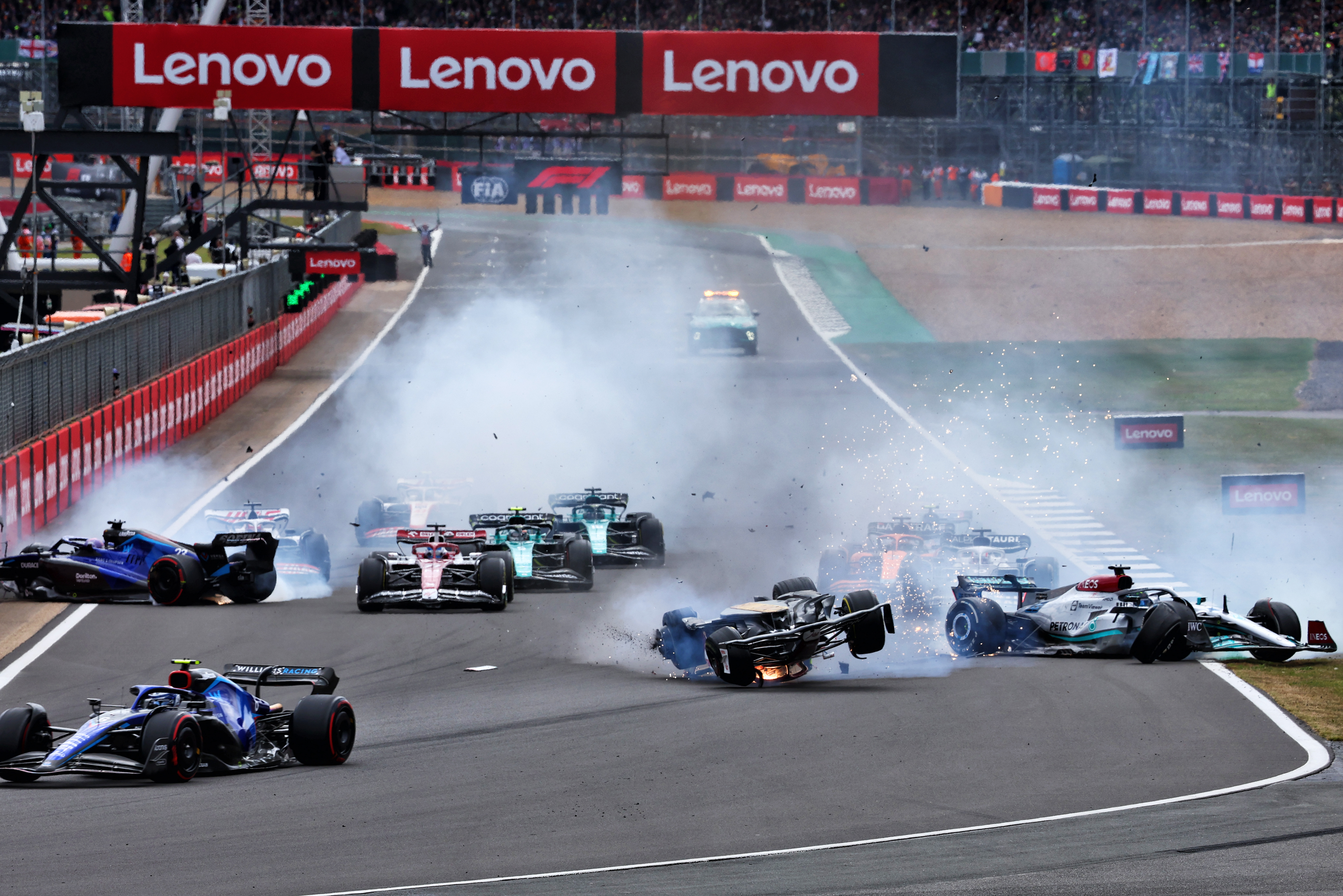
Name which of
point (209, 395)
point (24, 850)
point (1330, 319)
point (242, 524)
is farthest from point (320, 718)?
point (1330, 319)

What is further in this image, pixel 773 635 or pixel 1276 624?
pixel 1276 624

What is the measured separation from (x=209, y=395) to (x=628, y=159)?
41850mm

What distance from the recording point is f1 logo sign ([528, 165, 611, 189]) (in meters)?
37.3

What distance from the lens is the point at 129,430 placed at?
31.3 m

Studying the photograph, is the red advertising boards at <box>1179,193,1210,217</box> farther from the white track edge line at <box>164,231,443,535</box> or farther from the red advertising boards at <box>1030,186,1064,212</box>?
the white track edge line at <box>164,231,443,535</box>

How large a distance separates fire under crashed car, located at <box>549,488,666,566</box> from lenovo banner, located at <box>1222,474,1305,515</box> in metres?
8.39

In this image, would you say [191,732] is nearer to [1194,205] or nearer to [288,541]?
[288,541]

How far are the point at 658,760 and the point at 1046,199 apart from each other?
67.1m

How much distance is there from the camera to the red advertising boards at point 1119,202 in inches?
3007

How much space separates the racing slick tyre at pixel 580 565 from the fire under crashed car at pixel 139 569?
13.5 ft

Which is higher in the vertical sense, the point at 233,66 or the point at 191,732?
the point at 233,66

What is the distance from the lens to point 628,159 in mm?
78062

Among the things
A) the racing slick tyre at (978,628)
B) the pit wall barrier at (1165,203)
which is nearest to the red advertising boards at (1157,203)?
the pit wall barrier at (1165,203)

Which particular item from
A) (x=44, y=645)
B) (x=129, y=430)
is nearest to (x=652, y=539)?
(x=44, y=645)
